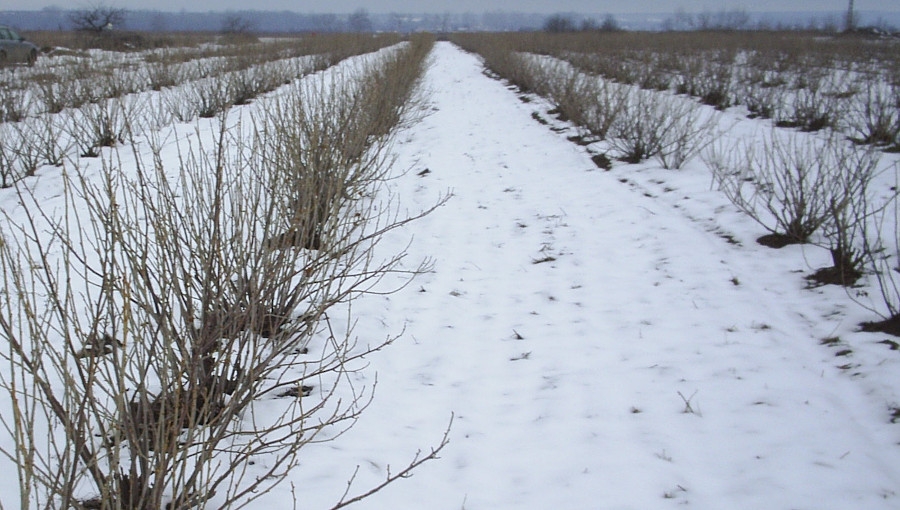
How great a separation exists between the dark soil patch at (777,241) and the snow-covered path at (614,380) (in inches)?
5.5

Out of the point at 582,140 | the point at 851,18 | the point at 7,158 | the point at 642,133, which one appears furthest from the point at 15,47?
the point at 851,18

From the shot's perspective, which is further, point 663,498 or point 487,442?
point 487,442

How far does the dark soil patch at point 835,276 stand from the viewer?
158 inches

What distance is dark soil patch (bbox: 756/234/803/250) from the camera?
4.82 meters

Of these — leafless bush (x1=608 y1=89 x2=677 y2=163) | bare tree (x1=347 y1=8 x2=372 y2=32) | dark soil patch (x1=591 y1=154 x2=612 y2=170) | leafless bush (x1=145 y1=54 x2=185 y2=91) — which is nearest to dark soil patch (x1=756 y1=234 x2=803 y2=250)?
leafless bush (x1=608 y1=89 x2=677 y2=163)

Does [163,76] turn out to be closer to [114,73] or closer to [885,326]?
[114,73]

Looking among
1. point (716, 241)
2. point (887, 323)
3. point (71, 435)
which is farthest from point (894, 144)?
point (71, 435)

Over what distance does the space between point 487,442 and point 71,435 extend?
5.95 ft

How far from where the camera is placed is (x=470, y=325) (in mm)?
3973

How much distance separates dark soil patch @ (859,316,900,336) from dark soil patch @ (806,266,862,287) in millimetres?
575

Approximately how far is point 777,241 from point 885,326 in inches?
63.6

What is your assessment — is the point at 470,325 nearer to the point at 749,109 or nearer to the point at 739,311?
the point at 739,311

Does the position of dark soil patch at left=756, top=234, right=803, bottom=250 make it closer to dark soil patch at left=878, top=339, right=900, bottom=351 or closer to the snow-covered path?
the snow-covered path

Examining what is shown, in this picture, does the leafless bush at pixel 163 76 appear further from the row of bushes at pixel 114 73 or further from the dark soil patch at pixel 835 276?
the dark soil patch at pixel 835 276
